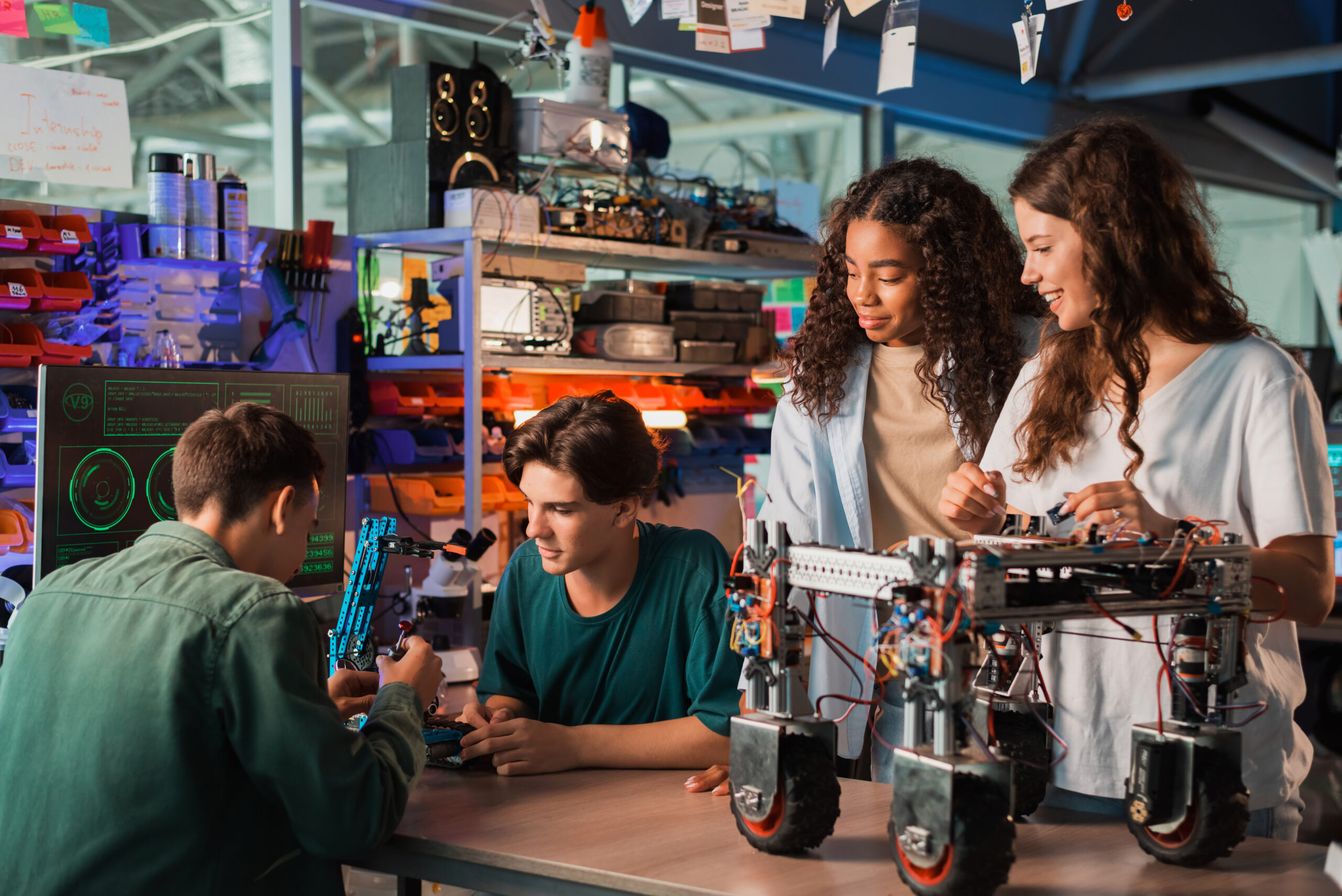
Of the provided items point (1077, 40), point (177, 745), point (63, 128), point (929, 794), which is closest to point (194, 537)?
point (177, 745)

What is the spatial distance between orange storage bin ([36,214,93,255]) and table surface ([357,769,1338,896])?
1.85 metres

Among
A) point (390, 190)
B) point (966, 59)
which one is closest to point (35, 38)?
point (390, 190)

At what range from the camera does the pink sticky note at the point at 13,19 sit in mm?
2908

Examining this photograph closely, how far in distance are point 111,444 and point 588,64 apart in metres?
2.15

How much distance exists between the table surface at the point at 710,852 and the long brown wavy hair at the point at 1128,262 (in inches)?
17.4

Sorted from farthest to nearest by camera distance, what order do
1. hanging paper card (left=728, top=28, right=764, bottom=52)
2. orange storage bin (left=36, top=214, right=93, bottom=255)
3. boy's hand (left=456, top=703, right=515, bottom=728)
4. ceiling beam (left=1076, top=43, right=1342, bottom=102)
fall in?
ceiling beam (left=1076, top=43, right=1342, bottom=102) < hanging paper card (left=728, top=28, right=764, bottom=52) < orange storage bin (left=36, top=214, right=93, bottom=255) < boy's hand (left=456, top=703, right=515, bottom=728)

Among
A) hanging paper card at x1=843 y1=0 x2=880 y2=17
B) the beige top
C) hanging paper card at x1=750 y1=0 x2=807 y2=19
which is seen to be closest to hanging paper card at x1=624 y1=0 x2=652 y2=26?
hanging paper card at x1=750 y1=0 x2=807 y2=19

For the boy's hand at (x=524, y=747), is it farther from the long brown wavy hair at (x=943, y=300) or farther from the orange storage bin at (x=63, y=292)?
the orange storage bin at (x=63, y=292)

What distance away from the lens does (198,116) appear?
14.7 feet

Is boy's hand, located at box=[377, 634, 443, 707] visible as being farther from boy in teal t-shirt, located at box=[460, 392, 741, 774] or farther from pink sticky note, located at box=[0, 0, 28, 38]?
pink sticky note, located at box=[0, 0, 28, 38]

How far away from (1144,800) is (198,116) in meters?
4.22

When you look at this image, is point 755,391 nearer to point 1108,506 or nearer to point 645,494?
point 645,494

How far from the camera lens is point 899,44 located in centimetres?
298

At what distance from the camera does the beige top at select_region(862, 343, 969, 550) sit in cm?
194
